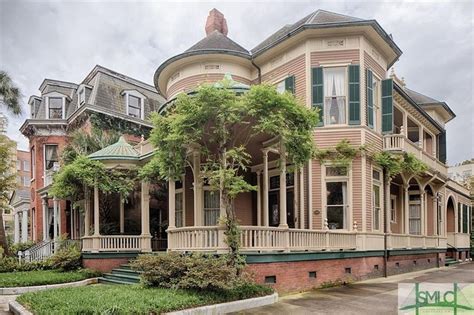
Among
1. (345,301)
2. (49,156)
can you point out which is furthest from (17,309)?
(49,156)

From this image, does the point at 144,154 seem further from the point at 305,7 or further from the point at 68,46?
the point at 305,7

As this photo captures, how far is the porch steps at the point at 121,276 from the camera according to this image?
1273 cm

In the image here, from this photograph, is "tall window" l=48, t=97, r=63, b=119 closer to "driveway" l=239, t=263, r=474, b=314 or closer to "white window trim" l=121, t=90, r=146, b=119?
"white window trim" l=121, t=90, r=146, b=119

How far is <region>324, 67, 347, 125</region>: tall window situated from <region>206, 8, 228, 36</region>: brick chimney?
27.7 ft

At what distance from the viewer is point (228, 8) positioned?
2186cm

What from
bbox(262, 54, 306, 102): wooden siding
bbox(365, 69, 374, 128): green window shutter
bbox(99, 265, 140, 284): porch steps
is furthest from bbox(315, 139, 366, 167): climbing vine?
bbox(99, 265, 140, 284): porch steps

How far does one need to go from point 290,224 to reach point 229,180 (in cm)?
630

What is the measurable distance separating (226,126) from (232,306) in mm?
4326

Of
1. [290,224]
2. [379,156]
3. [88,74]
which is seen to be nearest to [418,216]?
[379,156]

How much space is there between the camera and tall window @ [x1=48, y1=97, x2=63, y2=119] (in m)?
25.4

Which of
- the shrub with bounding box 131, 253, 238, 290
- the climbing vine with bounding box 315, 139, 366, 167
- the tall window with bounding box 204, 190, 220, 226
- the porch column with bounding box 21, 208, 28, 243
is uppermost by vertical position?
the climbing vine with bounding box 315, 139, 366, 167

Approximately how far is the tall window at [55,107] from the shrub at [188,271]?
1795 centimetres

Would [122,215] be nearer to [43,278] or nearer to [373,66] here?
[43,278]

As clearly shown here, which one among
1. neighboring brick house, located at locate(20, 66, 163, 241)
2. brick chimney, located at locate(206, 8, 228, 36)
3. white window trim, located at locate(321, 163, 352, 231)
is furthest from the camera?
neighboring brick house, located at locate(20, 66, 163, 241)
